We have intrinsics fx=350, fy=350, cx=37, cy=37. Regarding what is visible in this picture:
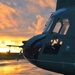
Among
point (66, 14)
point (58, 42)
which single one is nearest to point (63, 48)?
point (58, 42)

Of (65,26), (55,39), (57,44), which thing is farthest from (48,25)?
(57,44)

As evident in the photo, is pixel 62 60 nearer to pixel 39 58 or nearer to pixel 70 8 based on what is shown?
pixel 39 58

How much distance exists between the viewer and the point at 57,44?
14508 millimetres

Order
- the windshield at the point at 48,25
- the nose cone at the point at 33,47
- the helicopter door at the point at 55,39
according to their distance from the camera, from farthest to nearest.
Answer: the windshield at the point at 48,25 < the nose cone at the point at 33,47 < the helicopter door at the point at 55,39

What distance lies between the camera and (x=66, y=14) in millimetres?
14578

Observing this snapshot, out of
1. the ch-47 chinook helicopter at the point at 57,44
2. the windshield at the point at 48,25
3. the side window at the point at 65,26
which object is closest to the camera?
the ch-47 chinook helicopter at the point at 57,44

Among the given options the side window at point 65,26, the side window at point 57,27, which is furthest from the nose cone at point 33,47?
the side window at point 65,26

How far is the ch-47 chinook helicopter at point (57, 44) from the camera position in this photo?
1397 centimetres

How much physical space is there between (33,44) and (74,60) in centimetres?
222

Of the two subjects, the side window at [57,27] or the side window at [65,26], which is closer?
the side window at [65,26]

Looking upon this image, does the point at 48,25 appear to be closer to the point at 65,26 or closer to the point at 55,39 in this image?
the point at 65,26

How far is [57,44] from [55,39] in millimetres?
224

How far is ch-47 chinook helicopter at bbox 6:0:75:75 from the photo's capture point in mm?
13969

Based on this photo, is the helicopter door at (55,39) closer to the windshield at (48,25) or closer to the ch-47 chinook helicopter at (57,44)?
the ch-47 chinook helicopter at (57,44)
